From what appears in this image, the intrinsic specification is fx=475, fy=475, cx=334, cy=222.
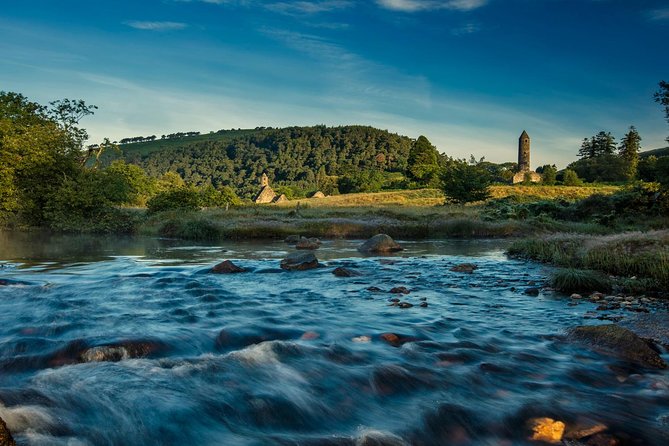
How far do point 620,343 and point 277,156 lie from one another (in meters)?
176

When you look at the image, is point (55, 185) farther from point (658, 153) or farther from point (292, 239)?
point (658, 153)

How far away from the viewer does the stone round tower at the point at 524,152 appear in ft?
399

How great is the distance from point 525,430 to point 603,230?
2612 cm

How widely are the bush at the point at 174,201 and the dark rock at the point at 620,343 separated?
38490mm

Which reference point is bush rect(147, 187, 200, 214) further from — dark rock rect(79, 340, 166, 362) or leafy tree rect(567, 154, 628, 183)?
leafy tree rect(567, 154, 628, 183)

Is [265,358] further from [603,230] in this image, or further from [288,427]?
[603,230]

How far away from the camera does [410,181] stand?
102 m

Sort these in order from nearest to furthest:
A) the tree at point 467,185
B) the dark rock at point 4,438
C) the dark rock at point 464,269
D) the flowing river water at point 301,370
→ the dark rock at point 4,438 < the flowing river water at point 301,370 < the dark rock at point 464,269 < the tree at point 467,185

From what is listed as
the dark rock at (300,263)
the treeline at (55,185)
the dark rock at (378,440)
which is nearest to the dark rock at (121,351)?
the dark rock at (378,440)

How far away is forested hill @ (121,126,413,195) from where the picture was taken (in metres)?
162

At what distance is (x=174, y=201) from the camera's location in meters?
43.2

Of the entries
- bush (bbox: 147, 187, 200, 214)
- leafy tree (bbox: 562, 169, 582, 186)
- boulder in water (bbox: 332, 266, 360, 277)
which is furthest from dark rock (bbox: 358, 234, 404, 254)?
leafy tree (bbox: 562, 169, 582, 186)

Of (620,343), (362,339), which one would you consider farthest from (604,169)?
(362,339)

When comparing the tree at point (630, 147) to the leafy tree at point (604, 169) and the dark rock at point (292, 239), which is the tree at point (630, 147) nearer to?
the leafy tree at point (604, 169)
